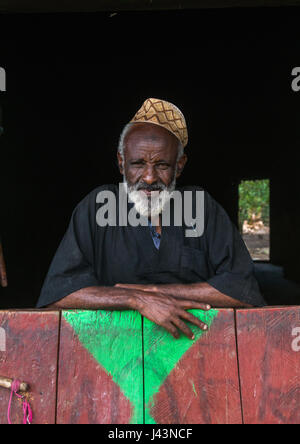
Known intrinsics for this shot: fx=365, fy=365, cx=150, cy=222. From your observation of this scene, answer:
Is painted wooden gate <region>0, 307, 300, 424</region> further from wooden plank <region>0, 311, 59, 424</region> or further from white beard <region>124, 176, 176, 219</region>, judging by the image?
white beard <region>124, 176, 176, 219</region>

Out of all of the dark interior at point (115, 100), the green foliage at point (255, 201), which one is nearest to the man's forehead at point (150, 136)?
the dark interior at point (115, 100)

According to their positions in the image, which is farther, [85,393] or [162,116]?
[162,116]

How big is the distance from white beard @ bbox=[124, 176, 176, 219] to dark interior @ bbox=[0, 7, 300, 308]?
7.34 feet

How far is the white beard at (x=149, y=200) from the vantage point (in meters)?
1.81

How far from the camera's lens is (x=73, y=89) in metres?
5.74

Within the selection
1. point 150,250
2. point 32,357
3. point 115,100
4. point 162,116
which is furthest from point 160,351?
point 115,100

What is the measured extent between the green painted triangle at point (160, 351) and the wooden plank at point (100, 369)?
3cm

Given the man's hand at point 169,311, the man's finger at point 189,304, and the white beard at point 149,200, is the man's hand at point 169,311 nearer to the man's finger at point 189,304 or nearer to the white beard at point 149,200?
the man's finger at point 189,304

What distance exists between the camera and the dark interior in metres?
4.21

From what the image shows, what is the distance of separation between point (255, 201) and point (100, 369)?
15347 millimetres

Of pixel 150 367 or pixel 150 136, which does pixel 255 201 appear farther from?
pixel 150 367

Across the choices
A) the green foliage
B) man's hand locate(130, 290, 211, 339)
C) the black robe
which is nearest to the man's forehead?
the black robe

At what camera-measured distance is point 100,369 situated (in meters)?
1.28
